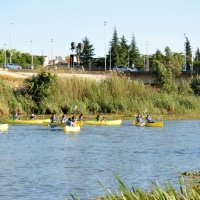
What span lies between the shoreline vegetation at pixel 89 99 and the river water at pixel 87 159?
40.5 feet

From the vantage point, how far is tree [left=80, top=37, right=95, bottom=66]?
15375cm

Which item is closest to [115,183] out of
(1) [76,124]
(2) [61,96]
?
(1) [76,124]

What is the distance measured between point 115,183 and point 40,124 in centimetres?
3769

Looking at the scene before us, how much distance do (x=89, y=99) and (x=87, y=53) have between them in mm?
73904

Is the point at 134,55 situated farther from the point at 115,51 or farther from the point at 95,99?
the point at 95,99

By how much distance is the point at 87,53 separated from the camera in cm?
15512

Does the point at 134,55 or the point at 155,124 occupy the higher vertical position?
the point at 134,55

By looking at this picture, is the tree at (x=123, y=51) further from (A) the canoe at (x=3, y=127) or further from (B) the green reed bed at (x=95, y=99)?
(A) the canoe at (x=3, y=127)

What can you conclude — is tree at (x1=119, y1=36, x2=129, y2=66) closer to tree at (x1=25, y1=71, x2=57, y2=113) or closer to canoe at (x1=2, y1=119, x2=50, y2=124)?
tree at (x1=25, y1=71, x2=57, y2=113)

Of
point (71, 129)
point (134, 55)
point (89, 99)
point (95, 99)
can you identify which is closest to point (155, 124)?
point (71, 129)

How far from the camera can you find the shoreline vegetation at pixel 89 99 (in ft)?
253

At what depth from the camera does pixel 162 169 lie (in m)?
34.6

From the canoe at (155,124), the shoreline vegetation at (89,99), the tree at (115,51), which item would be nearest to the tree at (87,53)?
the tree at (115,51)

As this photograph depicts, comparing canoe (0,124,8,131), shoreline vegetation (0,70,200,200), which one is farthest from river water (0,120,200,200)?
shoreline vegetation (0,70,200,200)
